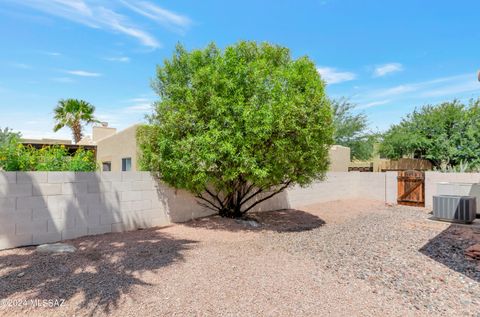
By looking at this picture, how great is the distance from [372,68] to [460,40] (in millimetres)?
5905

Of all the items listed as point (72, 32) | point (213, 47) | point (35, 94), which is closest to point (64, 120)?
point (35, 94)

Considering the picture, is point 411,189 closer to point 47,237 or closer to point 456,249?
point 456,249

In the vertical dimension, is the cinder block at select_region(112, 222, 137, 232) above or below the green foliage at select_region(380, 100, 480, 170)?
below

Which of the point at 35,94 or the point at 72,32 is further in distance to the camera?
the point at 35,94

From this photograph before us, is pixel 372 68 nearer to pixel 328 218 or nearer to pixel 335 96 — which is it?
pixel 335 96

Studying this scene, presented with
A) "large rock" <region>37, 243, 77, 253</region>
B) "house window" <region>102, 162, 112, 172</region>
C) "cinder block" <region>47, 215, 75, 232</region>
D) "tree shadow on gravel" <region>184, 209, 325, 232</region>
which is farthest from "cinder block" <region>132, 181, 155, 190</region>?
"house window" <region>102, 162, 112, 172</region>

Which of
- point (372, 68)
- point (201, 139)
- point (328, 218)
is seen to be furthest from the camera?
point (372, 68)

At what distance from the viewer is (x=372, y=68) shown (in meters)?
19.3

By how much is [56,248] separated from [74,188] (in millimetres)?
1556

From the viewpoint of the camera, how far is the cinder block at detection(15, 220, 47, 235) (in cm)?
622

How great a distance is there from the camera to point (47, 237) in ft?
21.5

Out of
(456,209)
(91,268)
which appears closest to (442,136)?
(456,209)

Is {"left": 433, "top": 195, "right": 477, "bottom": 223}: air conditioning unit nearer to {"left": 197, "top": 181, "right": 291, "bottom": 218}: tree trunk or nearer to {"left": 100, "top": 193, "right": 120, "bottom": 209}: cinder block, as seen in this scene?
{"left": 197, "top": 181, "right": 291, "bottom": 218}: tree trunk

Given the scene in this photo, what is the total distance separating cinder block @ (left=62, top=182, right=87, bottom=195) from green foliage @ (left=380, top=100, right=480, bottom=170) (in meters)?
22.4
